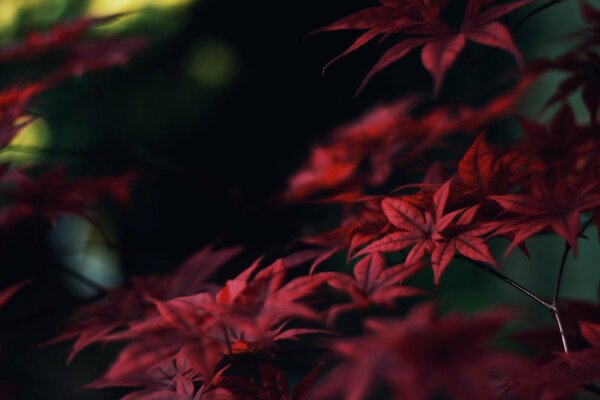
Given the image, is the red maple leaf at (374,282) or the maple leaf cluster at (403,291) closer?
the maple leaf cluster at (403,291)

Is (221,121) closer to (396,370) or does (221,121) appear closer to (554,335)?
(554,335)

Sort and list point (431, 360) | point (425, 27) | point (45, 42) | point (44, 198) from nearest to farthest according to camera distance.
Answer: point (431, 360) < point (425, 27) < point (44, 198) < point (45, 42)

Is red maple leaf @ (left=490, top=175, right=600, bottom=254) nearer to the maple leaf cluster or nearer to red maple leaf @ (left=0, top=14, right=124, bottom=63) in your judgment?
the maple leaf cluster

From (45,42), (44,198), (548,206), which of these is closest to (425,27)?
(548,206)

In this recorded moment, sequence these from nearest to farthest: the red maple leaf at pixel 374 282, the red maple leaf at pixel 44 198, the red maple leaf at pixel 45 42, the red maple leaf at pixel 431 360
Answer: the red maple leaf at pixel 431 360 → the red maple leaf at pixel 374 282 → the red maple leaf at pixel 44 198 → the red maple leaf at pixel 45 42

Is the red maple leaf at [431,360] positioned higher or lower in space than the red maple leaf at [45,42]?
lower

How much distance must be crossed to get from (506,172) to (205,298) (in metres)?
0.41

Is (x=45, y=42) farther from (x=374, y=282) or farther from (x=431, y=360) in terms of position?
(x=431, y=360)

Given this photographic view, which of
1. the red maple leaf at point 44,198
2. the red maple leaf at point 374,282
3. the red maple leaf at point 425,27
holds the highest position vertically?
the red maple leaf at point 425,27

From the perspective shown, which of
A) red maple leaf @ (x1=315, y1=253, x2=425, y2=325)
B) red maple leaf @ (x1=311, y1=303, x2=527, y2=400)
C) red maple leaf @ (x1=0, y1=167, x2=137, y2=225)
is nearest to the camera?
red maple leaf @ (x1=311, y1=303, x2=527, y2=400)

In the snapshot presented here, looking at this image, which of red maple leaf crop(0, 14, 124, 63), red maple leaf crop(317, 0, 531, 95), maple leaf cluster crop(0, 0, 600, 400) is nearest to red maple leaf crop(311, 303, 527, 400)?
maple leaf cluster crop(0, 0, 600, 400)

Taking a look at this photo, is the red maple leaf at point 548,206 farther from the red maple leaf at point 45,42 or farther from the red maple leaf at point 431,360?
the red maple leaf at point 45,42

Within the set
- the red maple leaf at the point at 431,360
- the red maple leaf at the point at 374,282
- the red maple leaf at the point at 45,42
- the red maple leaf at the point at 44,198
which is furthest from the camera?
the red maple leaf at the point at 45,42

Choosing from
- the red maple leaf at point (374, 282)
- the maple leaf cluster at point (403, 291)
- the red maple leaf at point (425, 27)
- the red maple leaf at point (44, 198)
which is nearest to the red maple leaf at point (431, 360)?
the maple leaf cluster at point (403, 291)
